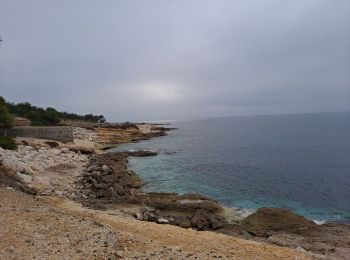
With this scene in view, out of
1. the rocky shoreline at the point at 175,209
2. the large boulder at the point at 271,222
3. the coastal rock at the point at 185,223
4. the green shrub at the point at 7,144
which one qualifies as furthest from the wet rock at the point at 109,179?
the large boulder at the point at 271,222

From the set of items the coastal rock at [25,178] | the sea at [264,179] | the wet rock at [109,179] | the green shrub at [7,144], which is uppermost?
the green shrub at [7,144]

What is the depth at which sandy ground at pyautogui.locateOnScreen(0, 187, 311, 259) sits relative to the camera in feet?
35.2

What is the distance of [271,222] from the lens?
20766 millimetres

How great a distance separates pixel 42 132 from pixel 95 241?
53684 millimetres

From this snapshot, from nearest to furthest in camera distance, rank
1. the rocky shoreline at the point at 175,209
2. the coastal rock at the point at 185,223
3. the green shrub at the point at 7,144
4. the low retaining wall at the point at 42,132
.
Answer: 1. the rocky shoreline at the point at 175,209
2. the coastal rock at the point at 185,223
3. the green shrub at the point at 7,144
4. the low retaining wall at the point at 42,132

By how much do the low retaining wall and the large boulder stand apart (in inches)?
1855

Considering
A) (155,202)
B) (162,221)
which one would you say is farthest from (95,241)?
(155,202)

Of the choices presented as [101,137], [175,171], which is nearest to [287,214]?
[175,171]

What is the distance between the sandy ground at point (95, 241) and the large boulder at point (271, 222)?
5956 millimetres

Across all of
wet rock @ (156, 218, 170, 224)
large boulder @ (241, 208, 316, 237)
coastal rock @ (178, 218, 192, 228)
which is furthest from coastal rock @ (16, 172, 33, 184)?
large boulder @ (241, 208, 316, 237)

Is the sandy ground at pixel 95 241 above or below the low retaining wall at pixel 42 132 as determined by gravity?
below

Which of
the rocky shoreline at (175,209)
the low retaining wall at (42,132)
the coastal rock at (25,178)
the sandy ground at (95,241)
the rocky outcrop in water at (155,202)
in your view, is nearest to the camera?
the sandy ground at (95,241)

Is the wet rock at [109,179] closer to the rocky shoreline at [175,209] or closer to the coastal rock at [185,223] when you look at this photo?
→ the rocky shoreline at [175,209]

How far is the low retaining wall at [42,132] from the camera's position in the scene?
58656 millimetres
